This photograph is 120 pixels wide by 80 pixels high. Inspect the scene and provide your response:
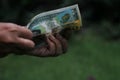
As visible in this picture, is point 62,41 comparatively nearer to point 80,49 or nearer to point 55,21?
point 55,21

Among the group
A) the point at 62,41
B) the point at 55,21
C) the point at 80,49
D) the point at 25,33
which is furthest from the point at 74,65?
the point at 25,33

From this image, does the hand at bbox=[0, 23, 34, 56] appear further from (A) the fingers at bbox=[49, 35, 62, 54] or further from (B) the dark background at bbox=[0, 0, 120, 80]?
(B) the dark background at bbox=[0, 0, 120, 80]

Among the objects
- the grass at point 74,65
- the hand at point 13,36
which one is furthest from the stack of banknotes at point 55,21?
the grass at point 74,65

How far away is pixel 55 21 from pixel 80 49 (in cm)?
385

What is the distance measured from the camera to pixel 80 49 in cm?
727

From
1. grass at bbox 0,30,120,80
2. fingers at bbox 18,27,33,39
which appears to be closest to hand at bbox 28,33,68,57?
fingers at bbox 18,27,33,39

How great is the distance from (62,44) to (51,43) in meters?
0.08

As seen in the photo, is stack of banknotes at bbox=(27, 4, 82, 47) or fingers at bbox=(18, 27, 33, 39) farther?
stack of banknotes at bbox=(27, 4, 82, 47)

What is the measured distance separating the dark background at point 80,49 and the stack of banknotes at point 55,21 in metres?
1.96

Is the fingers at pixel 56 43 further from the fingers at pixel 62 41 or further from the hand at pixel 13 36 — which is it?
the hand at pixel 13 36

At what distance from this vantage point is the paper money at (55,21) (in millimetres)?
3389

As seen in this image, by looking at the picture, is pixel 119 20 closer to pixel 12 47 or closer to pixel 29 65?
pixel 29 65

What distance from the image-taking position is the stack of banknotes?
339 centimetres

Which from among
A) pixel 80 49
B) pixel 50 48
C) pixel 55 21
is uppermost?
pixel 55 21
